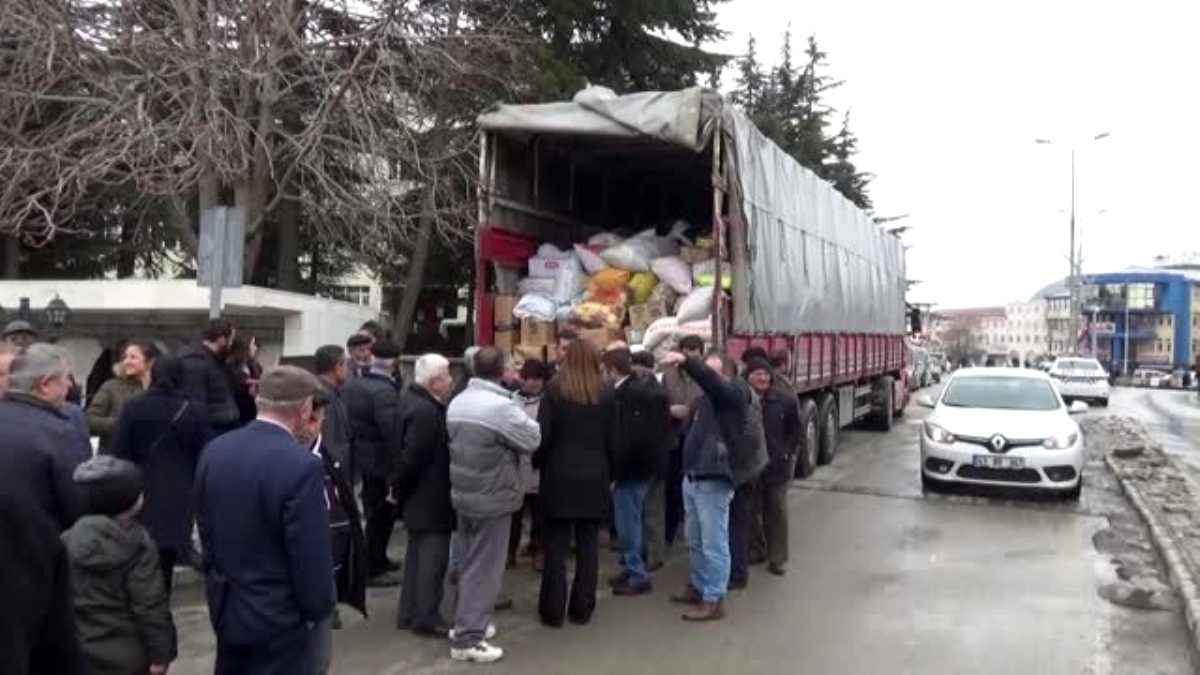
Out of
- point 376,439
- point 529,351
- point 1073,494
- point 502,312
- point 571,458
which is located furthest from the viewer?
point 1073,494

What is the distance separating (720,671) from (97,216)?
20.3m

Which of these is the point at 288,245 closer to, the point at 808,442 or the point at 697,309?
the point at 808,442

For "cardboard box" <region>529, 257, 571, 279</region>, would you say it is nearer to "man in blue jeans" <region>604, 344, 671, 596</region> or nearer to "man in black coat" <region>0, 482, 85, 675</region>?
"man in blue jeans" <region>604, 344, 671, 596</region>

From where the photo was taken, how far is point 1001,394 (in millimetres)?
12906

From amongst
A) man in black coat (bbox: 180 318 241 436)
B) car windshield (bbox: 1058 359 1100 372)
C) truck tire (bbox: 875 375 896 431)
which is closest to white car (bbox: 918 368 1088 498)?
truck tire (bbox: 875 375 896 431)

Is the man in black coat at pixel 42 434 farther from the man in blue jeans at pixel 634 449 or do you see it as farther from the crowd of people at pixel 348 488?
the man in blue jeans at pixel 634 449

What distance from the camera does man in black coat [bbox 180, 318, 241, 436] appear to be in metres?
6.73

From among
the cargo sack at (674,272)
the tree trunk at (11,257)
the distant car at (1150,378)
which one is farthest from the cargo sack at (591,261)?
the distant car at (1150,378)

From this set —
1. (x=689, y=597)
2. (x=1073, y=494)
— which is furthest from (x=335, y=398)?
(x=1073, y=494)

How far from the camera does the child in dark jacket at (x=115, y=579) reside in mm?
3584

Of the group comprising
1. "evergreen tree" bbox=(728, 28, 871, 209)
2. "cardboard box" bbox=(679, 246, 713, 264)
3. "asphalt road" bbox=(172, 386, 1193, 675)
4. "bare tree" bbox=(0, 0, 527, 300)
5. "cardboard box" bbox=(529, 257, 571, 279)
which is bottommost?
"asphalt road" bbox=(172, 386, 1193, 675)

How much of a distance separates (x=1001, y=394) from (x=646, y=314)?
528 cm

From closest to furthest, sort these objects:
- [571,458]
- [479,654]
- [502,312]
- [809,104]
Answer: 1. [479,654]
2. [571,458]
3. [502,312]
4. [809,104]

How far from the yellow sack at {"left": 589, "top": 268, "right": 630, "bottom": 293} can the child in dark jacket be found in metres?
6.68
